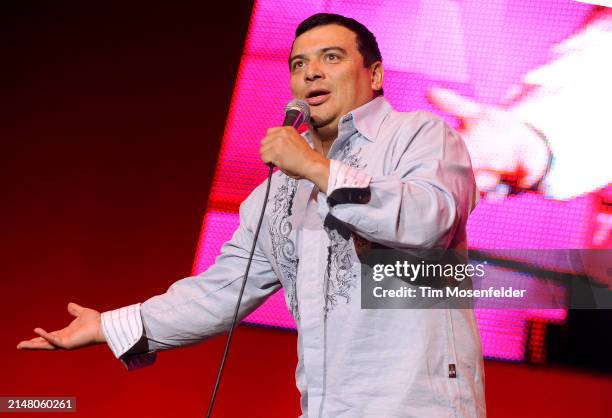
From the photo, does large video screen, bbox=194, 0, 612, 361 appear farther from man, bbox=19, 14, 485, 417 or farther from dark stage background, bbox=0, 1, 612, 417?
man, bbox=19, 14, 485, 417


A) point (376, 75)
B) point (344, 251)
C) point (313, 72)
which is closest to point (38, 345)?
point (344, 251)

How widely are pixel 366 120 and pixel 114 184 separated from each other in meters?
1.26

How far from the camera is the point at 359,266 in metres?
1.43

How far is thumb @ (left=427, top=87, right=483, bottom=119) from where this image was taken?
2.15m

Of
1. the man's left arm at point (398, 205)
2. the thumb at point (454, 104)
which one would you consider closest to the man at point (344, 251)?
the man's left arm at point (398, 205)

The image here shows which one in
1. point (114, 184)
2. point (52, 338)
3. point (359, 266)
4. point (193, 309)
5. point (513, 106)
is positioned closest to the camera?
point (359, 266)

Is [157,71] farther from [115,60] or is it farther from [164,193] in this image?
[164,193]

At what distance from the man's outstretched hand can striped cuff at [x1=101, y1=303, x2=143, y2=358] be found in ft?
0.06

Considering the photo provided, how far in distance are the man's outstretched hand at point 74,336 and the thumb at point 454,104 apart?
1126 millimetres

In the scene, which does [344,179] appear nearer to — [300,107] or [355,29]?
[300,107]

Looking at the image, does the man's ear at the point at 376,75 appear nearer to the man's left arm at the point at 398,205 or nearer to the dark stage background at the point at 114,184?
the man's left arm at the point at 398,205

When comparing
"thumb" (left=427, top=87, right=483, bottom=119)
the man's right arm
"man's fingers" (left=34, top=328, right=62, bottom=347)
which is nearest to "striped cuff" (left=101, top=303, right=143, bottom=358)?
the man's right arm

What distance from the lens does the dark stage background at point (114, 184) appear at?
7.84 ft

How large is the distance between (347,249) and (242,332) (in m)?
→ 1.00
